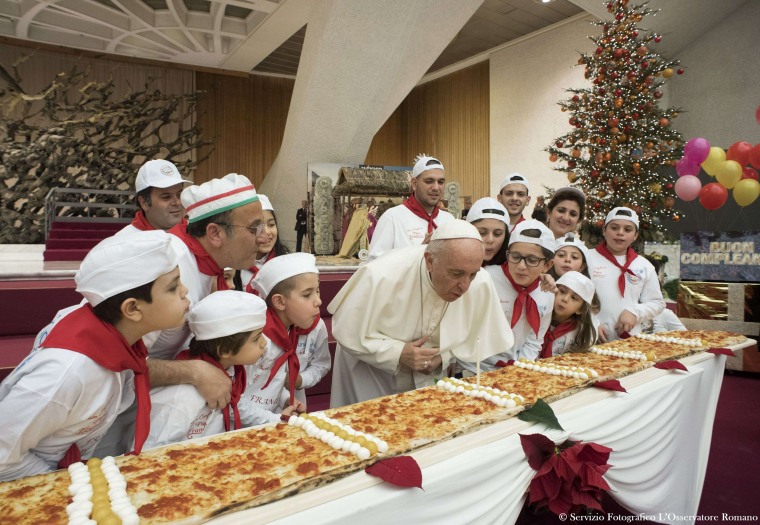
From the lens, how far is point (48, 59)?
1616 centimetres

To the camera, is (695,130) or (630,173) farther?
(695,130)

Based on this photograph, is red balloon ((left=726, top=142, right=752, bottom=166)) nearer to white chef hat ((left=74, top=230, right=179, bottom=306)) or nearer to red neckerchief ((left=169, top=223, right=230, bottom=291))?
red neckerchief ((left=169, top=223, right=230, bottom=291))

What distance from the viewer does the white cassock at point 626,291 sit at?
418 centimetres

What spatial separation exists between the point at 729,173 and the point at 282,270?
7277mm

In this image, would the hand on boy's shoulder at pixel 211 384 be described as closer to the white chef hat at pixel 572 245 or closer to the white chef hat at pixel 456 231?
the white chef hat at pixel 456 231

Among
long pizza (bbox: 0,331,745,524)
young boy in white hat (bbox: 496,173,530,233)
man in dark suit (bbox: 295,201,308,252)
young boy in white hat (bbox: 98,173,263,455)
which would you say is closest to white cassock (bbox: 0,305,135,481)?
long pizza (bbox: 0,331,745,524)

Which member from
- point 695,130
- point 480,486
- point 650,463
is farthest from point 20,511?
point 695,130

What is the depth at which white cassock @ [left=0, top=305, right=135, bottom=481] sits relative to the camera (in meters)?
1.30

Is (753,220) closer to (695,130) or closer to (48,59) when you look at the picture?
(695,130)

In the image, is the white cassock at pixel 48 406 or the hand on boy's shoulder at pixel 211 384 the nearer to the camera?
the white cassock at pixel 48 406

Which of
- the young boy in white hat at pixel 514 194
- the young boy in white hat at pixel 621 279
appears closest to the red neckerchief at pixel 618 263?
the young boy in white hat at pixel 621 279

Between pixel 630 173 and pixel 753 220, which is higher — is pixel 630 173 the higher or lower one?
the higher one

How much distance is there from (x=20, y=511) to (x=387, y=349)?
5.51ft

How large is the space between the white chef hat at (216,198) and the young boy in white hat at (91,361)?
0.55 m
